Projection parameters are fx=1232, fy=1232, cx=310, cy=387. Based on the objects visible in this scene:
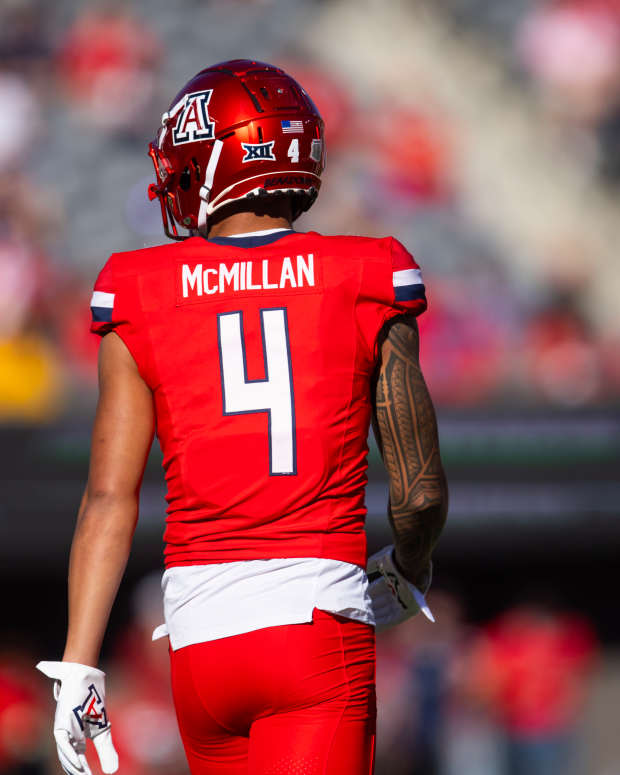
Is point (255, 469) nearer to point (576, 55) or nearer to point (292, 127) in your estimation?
point (292, 127)

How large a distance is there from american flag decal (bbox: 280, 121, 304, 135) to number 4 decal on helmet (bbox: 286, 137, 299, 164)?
0.01 metres

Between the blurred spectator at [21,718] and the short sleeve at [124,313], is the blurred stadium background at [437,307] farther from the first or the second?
the short sleeve at [124,313]

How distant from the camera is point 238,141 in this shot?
7.63 feet

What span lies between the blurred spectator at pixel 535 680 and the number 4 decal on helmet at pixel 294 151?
4.03m

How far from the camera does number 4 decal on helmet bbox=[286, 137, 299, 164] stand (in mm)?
2342

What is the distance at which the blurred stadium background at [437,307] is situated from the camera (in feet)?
18.5

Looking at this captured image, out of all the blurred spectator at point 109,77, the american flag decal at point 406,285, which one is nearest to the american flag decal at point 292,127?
the american flag decal at point 406,285

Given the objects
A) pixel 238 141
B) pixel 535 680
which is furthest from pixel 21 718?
pixel 238 141

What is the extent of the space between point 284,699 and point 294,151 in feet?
3.34

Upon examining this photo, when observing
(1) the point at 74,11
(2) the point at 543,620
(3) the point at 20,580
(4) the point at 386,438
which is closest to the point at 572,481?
(2) the point at 543,620

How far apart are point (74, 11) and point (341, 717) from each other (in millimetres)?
7485

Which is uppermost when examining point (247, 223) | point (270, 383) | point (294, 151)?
point (294, 151)

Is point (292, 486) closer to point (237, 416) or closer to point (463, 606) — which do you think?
point (237, 416)

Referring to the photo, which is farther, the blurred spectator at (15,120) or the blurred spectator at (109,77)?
the blurred spectator at (109,77)
